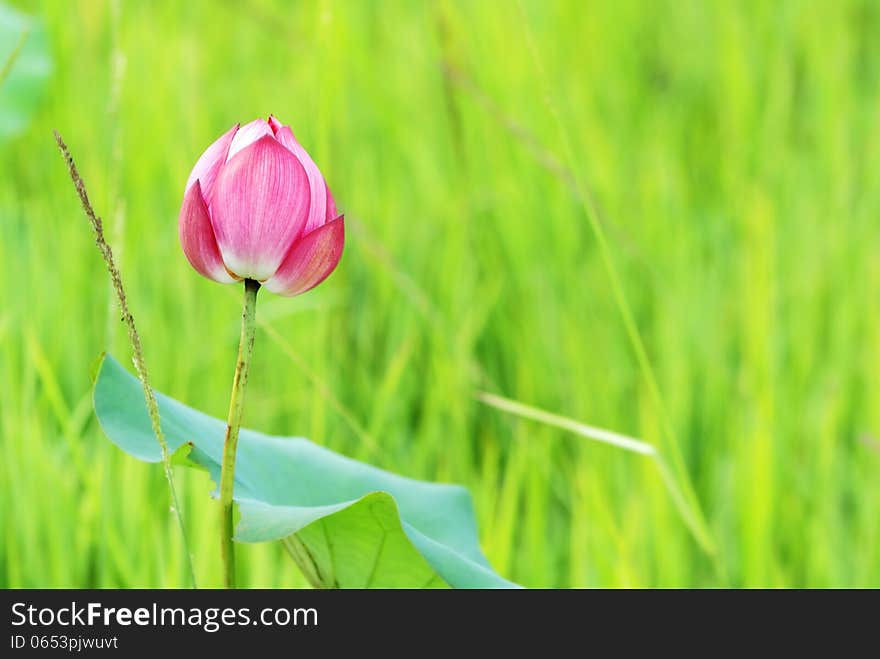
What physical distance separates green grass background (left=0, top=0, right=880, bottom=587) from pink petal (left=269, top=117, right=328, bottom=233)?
0.30 meters

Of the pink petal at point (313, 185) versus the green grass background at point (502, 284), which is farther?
the green grass background at point (502, 284)

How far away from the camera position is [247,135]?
18.2 inches

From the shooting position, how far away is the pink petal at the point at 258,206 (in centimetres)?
44

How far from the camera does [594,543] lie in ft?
3.49

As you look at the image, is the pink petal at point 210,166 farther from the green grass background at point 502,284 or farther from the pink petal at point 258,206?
the green grass background at point 502,284

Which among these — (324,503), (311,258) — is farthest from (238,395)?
(324,503)

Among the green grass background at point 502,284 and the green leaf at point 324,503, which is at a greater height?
the green grass background at point 502,284

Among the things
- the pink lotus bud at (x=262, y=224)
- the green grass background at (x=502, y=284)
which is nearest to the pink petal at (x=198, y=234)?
the pink lotus bud at (x=262, y=224)

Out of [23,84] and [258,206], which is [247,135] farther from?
[23,84]

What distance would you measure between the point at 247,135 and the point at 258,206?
43 millimetres

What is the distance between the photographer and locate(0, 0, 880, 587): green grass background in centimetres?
110

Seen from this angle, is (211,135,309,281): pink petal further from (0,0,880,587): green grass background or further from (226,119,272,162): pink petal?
(0,0,880,587): green grass background

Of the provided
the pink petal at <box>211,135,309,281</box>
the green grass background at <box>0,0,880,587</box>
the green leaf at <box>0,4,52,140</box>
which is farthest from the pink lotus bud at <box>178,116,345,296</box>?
the green leaf at <box>0,4,52,140</box>
